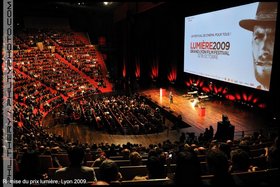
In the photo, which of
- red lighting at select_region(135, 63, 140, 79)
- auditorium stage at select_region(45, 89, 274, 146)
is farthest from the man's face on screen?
red lighting at select_region(135, 63, 140, 79)

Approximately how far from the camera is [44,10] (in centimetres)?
3362

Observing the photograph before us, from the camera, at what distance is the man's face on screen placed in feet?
39.9

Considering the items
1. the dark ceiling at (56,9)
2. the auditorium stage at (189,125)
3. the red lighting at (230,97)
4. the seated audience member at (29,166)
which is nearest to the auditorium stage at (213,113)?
the auditorium stage at (189,125)

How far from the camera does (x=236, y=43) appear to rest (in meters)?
14.2

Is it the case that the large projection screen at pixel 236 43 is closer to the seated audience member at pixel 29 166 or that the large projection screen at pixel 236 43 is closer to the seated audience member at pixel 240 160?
the seated audience member at pixel 240 160

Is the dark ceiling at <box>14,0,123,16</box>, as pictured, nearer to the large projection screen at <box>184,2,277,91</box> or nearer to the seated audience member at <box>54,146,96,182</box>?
the large projection screen at <box>184,2,277,91</box>

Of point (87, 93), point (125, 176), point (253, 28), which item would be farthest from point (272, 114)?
point (87, 93)

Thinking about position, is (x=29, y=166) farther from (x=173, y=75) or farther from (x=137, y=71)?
(x=137, y=71)

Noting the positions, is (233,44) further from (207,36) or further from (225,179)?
(225,179)

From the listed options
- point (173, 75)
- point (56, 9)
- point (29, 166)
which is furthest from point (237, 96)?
point (56, 9)

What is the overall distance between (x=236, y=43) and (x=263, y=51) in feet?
6.36

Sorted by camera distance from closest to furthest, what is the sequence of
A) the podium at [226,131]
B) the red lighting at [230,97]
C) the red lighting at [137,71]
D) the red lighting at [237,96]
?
the podium at [226,131]
the red lighting at [237,96]
the red lighting at [230,97]
the red lighting at [137,71]

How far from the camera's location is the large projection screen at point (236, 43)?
12.4m

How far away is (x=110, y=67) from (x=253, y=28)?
19033 millimetres
